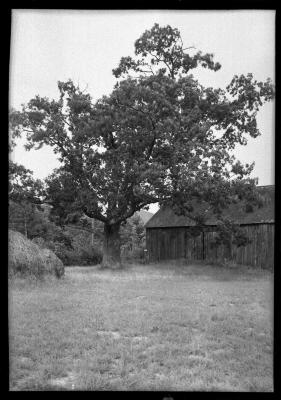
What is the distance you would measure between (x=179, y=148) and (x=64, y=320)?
838 centimetres

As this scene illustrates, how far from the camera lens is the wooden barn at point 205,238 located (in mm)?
18031

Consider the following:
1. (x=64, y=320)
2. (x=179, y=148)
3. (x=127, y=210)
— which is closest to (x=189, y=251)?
(x=127, y=210)

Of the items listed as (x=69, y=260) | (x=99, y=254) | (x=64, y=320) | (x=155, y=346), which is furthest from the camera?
(x=99, y=254)

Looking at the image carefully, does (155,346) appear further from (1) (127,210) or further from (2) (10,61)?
(1) (127,210)

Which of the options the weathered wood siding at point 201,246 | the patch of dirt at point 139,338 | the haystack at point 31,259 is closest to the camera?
the patch of dirt at point 139,338

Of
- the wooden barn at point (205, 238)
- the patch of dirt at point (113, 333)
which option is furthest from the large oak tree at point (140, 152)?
the patch of dirt at point (113, 333)

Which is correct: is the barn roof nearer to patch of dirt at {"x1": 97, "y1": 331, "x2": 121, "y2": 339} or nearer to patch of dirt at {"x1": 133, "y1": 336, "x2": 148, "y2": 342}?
patch of dirt at {"x1": 97, "y1": 331, "x2": 121, "y2": 339}

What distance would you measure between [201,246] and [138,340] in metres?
15.3

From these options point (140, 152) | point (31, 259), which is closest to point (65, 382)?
point (31, 259)

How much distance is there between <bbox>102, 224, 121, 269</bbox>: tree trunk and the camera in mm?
11258

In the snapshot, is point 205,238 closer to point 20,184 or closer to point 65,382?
point 20,184

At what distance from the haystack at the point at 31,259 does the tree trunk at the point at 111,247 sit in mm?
2480

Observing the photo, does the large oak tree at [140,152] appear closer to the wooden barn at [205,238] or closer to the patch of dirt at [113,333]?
the wooden barn at [205,238]
